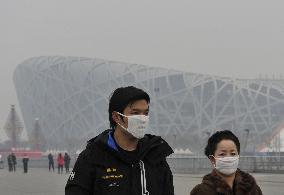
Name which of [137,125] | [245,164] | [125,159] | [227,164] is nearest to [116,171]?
[125,159]

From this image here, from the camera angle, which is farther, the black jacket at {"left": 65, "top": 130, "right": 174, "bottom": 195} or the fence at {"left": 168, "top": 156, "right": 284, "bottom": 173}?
the fence at {"left": 168, "top": 156, "right": 284, "bottom": 173}

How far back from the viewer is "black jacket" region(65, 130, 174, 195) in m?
3.48

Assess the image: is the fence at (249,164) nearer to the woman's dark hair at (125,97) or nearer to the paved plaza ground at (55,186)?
the paved plaza ground at (55,186)

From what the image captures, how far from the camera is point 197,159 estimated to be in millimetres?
33750

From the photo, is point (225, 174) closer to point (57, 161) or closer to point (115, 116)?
point (115, 116)

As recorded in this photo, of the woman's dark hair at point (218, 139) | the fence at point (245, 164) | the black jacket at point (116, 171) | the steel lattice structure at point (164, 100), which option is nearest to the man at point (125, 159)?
the black jacket at point (116, 171)

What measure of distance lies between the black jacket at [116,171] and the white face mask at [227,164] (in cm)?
87

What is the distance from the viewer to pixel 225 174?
455 centimetres

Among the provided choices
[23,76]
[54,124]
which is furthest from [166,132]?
[23,76]

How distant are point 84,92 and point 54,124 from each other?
12048mm

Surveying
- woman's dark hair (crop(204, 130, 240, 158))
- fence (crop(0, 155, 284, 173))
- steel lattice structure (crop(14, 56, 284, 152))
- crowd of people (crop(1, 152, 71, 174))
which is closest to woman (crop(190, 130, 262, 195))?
woman's dark hair (crop(204, 130, 240, 158))

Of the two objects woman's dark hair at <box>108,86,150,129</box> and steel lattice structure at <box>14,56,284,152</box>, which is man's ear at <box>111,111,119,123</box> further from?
steel lattice structure at <box>14,56,284,152</box>

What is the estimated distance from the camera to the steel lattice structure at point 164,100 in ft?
419

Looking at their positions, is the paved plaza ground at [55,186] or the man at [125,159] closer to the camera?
the man at [125,159]
